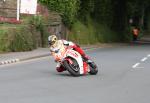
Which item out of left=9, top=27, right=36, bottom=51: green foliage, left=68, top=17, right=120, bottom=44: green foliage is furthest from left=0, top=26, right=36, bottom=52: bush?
left=68, top=17, right=120, bottom=44: green foliage

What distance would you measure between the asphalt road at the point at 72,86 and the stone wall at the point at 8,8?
12706 millimetres

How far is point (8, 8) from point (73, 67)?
56.5ft

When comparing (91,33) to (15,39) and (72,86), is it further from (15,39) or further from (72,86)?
(72,86)

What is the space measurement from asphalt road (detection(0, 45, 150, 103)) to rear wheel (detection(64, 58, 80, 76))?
242mm

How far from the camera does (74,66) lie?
59.0ft

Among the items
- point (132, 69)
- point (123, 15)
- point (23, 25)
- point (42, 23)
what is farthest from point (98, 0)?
point (132, 69)

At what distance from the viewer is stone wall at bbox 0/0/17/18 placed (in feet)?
111

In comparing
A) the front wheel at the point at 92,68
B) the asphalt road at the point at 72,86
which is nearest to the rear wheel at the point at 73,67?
the asphalt road at the point at 72,86

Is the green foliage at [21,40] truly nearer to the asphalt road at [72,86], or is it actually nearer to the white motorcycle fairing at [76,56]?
the asphalt road at [72,86]

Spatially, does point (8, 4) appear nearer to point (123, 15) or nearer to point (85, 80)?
point (85, 80)

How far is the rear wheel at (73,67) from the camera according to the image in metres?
17.8

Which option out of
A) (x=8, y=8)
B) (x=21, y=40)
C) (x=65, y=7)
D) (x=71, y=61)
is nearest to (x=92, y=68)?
(x=71, y=61)

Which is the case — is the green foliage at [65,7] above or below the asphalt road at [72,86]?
above

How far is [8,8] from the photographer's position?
113 feet
